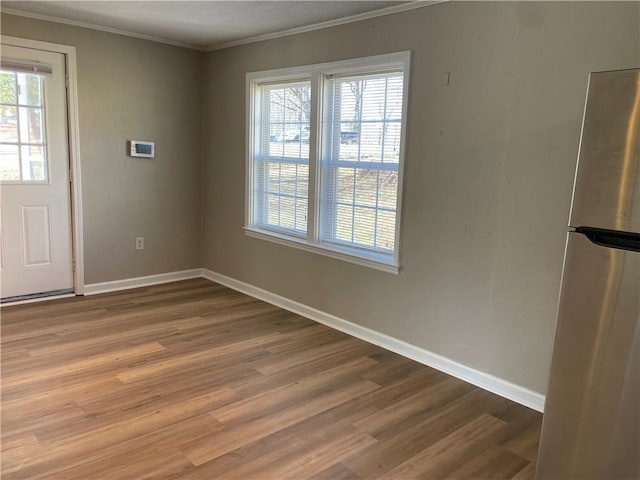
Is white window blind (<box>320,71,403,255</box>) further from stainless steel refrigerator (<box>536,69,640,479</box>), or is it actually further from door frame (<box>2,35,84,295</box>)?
door frame (<box>2,35,84,295</box>)

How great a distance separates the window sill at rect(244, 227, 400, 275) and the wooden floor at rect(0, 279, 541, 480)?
57cm

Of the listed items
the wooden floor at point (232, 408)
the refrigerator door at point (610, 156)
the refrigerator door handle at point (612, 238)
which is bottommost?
the wooden floor at point (232, 408)

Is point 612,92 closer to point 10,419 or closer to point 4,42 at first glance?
point 10,419

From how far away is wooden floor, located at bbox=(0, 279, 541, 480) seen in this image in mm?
2176

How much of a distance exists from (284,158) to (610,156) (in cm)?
289

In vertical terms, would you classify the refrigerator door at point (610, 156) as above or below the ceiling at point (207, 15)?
below

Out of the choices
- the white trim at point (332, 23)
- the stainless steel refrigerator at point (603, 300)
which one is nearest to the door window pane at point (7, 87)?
the white trim at point (332, 23)

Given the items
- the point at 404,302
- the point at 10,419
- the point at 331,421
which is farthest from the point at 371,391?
the point at 10,419

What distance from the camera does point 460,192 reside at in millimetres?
3012

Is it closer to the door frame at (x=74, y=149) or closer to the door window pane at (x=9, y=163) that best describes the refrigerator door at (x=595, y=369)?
the door frame at (x=74, y=149)

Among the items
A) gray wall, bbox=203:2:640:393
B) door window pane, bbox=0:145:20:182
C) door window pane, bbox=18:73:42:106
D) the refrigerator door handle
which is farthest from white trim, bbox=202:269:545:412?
door window pane, bbox=18:73:42:106

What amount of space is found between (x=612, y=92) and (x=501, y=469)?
5.28 ft

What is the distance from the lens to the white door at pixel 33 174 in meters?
3.90

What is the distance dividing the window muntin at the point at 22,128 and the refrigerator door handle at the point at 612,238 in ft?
13.1
